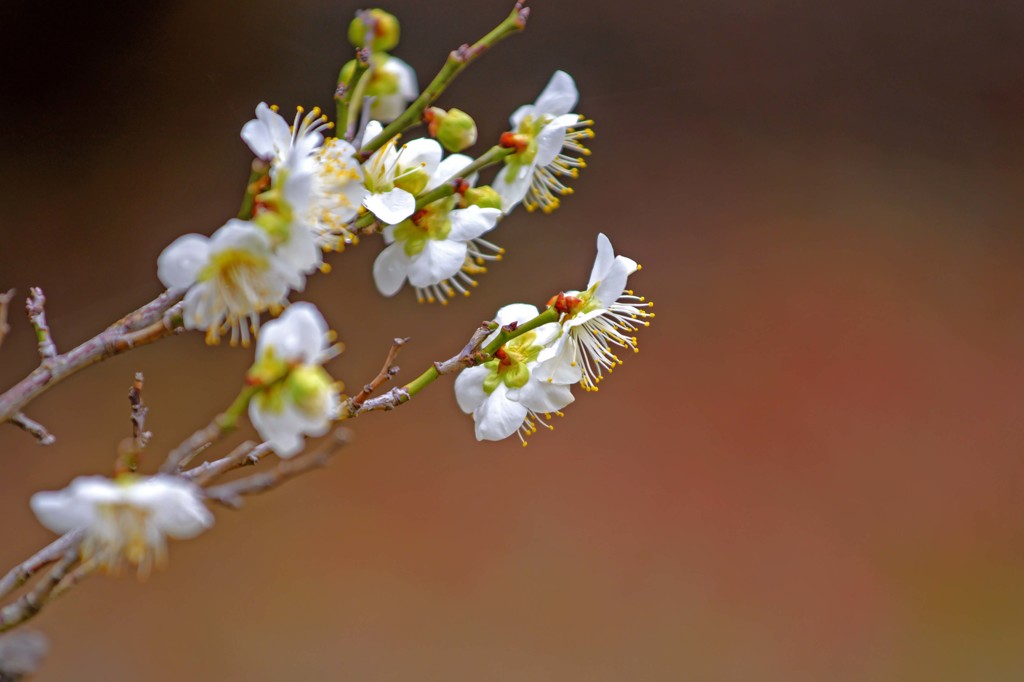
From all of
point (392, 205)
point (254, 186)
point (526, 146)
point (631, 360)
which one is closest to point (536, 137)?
point (526, 146)

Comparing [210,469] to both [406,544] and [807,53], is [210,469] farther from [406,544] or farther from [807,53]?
[807,53]

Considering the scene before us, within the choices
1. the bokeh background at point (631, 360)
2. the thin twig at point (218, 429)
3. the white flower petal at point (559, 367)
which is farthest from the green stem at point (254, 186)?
the bokeh background at point (631, 360)

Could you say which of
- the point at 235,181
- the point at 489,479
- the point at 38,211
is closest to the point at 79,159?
the point at 38,211

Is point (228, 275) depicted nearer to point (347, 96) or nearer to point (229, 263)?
point (229, 263)

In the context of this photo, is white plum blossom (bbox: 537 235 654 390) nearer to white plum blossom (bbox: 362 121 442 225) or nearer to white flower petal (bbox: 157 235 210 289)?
white plum blossom (bbox: 362 121 442 225)

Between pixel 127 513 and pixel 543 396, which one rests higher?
pixel 543 396

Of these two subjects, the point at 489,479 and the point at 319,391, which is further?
the point at 489,479
